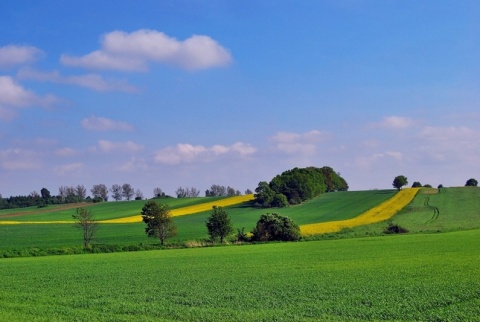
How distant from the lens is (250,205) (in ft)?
411

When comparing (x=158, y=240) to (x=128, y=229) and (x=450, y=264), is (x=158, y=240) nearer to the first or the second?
(x=128, y=229)

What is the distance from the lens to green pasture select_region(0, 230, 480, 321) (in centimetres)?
1759

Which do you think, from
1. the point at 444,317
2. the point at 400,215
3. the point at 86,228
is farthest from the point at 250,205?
the point at 444,317

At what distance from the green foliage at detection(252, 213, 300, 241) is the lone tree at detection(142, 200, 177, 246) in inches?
463

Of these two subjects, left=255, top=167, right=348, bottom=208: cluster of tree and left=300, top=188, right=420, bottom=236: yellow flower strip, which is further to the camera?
left=255, top=167, right=348, bottom=208: cluster of tree

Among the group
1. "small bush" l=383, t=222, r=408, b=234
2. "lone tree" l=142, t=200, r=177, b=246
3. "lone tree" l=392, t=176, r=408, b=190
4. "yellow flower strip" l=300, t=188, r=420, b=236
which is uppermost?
"lone tree" l=392, t=176, r=408, b=190

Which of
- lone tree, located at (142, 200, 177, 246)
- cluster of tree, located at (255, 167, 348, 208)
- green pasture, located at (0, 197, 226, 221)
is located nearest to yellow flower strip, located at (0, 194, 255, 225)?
green pasture, located at (0, 197, 226, 221)

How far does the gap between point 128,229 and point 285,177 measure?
175ft

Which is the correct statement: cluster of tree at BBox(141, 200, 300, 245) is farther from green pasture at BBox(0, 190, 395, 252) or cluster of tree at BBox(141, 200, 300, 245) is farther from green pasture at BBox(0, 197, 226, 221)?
green pasture at BBox(0, 197, 226, 221)

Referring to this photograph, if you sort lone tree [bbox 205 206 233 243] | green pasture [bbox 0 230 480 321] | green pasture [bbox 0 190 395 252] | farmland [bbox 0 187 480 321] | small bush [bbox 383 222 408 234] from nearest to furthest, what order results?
green pasture [bbox 0 230 480 321]
farmland [bbox 0 187 480 321]
lone tree [bbox 205 206 233 243]
small bush [bbox 383 222 408 234]
green pasture [bbox 0 190 395 252]

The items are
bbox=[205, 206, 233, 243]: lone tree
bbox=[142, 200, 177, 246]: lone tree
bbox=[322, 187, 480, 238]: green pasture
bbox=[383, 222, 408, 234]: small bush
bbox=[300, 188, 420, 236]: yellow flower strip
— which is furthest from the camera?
bbox=[300, 188, 420, 236]: yellow flower strip

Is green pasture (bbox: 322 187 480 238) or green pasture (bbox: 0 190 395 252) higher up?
green pasture (bbox: 0 190 395 252)

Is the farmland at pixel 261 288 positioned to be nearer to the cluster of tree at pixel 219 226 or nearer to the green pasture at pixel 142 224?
the cluster of tree at pixel 219 226

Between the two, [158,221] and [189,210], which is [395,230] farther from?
[189,210]
